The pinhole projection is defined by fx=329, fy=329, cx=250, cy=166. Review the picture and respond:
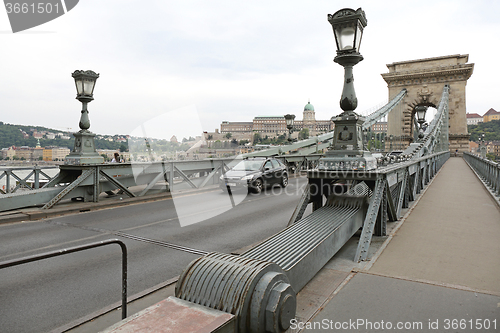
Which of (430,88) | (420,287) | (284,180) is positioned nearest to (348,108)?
(420,287)

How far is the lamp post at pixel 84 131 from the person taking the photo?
1148 cm

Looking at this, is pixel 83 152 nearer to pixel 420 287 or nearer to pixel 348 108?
pixel 348 108

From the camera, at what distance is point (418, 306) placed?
3.52 metres

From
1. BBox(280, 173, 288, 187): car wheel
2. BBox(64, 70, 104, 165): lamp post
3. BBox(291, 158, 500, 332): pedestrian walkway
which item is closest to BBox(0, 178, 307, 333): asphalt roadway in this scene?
BBox(64, 70, 104, 165): lamp post

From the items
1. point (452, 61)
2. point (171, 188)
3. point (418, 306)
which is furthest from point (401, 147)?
point (418, 306)

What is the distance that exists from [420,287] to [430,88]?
2295 inches

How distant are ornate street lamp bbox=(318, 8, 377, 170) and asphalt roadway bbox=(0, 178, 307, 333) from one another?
8.17ft

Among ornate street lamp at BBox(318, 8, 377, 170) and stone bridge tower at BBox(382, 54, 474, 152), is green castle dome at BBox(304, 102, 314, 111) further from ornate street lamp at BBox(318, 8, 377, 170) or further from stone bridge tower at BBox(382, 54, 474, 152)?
ornate street lamp at BBox(318, 8, 377, 170)

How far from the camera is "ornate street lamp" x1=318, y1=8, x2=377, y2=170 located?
5.74 meters

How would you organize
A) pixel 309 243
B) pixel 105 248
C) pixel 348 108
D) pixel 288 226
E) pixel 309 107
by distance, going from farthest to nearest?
pixel 309 107 < pixel 105 248 < pixel 348 108 < pixel 288 226 < pixel 309 243

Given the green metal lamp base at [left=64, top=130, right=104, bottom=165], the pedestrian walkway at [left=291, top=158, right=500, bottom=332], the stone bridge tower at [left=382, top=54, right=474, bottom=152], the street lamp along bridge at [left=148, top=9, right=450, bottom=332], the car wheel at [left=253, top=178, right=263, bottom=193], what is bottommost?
the pedestrian walkway at [left=291, top=158, right=500, bottom=332]

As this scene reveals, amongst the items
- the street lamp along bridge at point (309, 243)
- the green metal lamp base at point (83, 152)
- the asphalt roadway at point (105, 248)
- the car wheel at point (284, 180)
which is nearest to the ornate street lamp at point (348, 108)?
the street lamp along bridge at point (309, 243)

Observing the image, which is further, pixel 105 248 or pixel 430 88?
pixel 430 88

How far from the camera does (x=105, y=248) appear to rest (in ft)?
20.9
